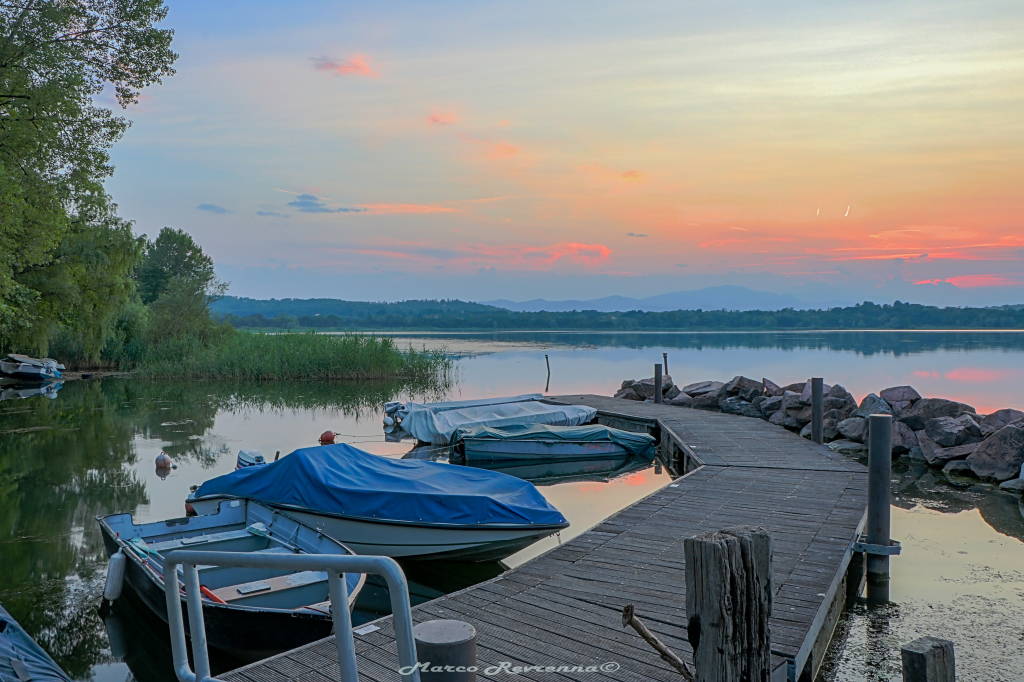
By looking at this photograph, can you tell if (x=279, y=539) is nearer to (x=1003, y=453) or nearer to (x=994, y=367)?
(x=1003, y=453)

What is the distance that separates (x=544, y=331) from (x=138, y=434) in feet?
316

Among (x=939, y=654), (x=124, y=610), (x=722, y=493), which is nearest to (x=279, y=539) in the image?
(x=124, y=610)

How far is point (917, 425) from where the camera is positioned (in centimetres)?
1806

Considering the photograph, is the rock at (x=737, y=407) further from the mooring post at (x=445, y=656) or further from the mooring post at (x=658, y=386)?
the mooring post at (x=445, y=656)

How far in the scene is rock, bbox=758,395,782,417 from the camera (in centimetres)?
2086

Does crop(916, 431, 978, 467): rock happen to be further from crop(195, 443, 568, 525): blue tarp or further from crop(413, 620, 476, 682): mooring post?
crop(413, 620, 476, 682): mooring post

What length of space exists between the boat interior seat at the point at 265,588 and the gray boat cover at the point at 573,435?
33.9 feet

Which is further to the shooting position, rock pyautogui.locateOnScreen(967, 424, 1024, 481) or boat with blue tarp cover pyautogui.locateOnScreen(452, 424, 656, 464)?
boat with blue tarp cover pyautogui.locateOnScreen(452, 424, 656, 464)

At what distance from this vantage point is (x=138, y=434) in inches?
818

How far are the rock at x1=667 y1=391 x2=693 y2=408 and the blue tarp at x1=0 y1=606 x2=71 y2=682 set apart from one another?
19462mm

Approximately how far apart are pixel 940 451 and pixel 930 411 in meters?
2.38

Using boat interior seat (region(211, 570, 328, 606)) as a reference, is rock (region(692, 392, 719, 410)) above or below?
above

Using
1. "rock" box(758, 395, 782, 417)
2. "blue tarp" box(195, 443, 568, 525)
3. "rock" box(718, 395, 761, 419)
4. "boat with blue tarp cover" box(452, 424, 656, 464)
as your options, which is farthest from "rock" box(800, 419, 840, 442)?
"blue tarp" box(195, 443, 568, 525)

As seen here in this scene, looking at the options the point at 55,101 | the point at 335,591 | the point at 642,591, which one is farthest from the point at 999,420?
the point at 55,101
